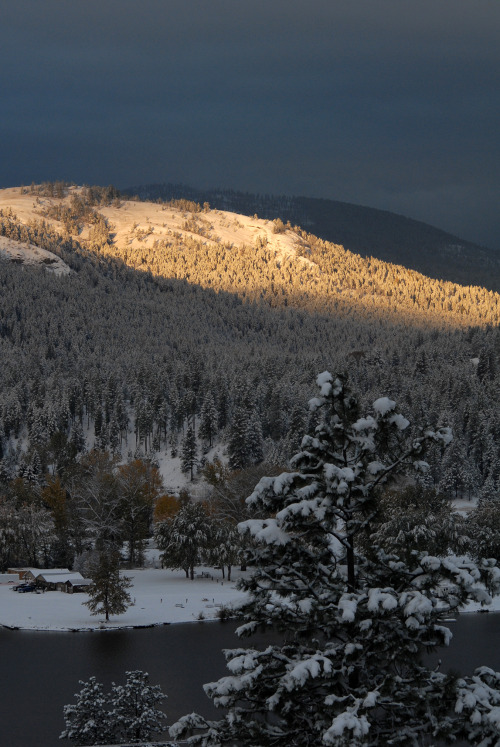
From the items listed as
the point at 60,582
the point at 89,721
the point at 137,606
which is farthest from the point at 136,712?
the point at 60,582

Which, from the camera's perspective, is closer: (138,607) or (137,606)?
(138,607)

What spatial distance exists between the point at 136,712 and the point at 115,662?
83.6 feet

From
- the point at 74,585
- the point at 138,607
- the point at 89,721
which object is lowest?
the point at 74,585

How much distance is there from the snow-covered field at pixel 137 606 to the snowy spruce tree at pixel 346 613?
2156 inches

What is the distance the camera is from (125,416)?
569 feet

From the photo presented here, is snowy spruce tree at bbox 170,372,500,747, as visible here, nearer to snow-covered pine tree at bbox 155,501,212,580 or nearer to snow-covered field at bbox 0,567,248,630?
snow-covered field at bbox 0,567,248,630

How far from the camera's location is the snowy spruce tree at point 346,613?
648 inches

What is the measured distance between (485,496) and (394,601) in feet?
356

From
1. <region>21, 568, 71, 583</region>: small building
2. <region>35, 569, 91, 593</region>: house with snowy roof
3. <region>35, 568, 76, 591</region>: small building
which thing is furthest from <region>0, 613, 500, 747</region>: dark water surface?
<region>21, 568, 71, 583</region>: small building

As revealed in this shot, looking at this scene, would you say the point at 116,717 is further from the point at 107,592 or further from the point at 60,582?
the point at 60,582

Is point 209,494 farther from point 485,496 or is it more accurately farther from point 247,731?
point 247,731

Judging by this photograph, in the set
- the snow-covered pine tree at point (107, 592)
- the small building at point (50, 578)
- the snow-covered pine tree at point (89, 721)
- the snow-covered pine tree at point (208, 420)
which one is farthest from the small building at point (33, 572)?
the snow-covered pine tree at point (208, 420)

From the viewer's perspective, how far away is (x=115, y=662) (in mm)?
60344

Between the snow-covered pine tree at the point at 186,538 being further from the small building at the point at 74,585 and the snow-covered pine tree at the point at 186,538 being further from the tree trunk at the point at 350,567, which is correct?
the tree trunk at the point at 350,567
